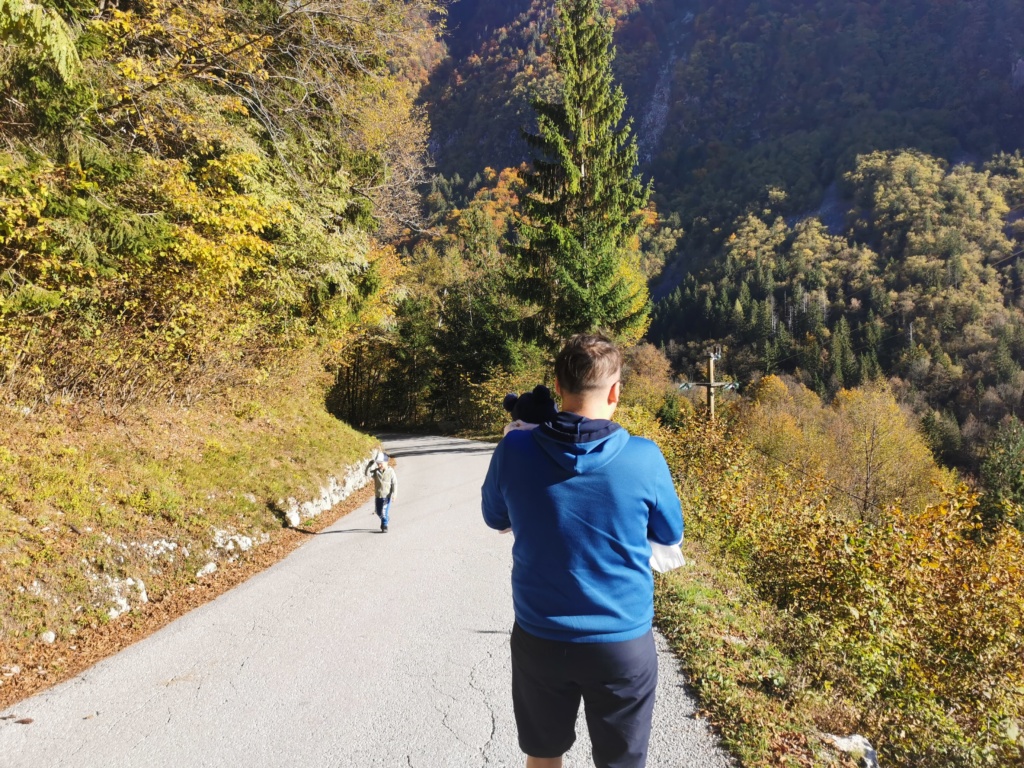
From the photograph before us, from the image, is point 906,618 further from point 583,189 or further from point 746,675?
point 583,189

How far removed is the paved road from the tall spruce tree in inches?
534

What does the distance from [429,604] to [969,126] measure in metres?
188

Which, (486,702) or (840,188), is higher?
(840,188)

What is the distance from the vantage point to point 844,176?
130875 mm

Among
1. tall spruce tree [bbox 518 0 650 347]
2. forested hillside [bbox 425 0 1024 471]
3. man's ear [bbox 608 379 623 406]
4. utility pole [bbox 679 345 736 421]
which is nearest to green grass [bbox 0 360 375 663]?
man's ear [bbox 608 379 623 406]

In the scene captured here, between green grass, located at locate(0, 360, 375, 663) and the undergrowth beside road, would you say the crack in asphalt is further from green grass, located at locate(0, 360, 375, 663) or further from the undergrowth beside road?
green grass, located at locate(0, 360, 375, 663)

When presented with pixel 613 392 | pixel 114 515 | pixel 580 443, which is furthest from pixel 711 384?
pixel 580 443

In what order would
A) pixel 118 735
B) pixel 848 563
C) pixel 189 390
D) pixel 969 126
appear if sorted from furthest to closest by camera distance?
pixel 969 126 < pixel 189 390 < pixel 848 563 < pixel 118 735

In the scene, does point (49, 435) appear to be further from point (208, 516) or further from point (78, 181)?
point (78, 181)

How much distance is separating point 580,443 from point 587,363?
0.92ft

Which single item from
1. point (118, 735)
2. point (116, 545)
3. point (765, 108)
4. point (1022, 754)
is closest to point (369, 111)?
point (116, 545)

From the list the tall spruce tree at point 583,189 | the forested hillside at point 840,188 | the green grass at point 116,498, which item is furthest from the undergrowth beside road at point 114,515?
the forested hillside at point 840,188

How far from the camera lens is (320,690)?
4.30 m

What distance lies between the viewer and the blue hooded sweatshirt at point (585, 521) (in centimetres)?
178
